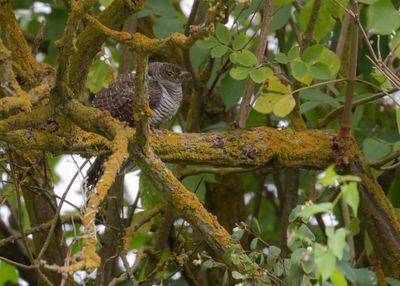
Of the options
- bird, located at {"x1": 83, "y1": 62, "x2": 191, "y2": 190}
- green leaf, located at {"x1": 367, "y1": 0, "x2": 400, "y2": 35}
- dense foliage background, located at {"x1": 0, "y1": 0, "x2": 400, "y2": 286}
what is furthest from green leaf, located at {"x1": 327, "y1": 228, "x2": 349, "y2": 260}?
bird, located at {"x1": 83, "y1": 62, "x2": 191, "y2": 190}

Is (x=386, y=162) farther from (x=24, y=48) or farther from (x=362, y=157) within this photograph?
(x=24, y=48)

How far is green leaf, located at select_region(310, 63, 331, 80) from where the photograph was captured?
3675 mm

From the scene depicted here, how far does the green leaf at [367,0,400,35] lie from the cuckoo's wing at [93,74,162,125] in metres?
1.27

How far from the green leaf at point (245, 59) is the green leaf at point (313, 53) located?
230 millimetres

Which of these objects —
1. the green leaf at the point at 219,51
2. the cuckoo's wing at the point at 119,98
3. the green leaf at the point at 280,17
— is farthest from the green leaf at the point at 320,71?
the cuckoo's wing at the point at 119,98

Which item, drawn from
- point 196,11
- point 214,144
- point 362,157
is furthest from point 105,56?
point 362,157

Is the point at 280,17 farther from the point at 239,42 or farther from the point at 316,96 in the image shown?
the point at 239,42

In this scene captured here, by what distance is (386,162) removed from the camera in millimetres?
4109

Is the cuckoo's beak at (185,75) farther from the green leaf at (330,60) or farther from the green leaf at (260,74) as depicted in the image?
the green leaf at (260,74)

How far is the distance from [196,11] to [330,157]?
111cm

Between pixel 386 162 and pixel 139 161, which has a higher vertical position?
pixel 139 161

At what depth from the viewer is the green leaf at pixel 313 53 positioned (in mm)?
3645

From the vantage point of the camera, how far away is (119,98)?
4352 millimetres

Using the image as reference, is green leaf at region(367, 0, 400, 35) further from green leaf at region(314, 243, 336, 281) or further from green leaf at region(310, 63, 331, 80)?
green leaf at region(314, 243, 336, 281)
